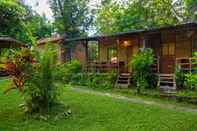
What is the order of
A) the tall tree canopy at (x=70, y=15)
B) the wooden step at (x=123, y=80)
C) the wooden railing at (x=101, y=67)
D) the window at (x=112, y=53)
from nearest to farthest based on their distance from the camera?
the wooden step at (x=123, y=80) < the wooden railing at (x=101, y=67) < the window at (x=112, y=53) < the tall tree canopy at (x=70, y=15)

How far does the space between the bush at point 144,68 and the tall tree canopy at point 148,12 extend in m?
11.4

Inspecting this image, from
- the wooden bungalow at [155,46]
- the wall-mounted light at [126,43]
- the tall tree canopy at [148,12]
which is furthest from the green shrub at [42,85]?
the tall tree canopy at [148,12]

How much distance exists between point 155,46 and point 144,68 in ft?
13.1

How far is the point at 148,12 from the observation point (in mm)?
29062

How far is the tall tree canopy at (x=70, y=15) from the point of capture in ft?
110

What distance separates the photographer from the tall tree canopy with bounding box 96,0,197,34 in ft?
91.6

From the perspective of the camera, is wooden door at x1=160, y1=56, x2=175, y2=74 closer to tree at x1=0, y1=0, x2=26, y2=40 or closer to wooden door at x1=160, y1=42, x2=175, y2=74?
wooden door at x1=160, y1=42, x2=175, y2=74

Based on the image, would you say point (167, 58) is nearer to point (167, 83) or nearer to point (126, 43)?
point (167, 83)

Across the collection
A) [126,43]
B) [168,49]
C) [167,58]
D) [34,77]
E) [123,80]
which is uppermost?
[126,43]

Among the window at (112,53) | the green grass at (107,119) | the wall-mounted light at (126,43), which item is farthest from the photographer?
the window at (112,53)

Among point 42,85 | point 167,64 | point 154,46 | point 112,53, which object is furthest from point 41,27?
point 42,85

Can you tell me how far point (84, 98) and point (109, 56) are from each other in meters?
9.98

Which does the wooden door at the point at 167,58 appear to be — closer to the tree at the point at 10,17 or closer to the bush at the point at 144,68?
the bush at the point at 144,68

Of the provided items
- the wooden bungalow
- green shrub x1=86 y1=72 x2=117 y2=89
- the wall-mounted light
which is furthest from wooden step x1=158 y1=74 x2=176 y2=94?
the wall-mounted light
